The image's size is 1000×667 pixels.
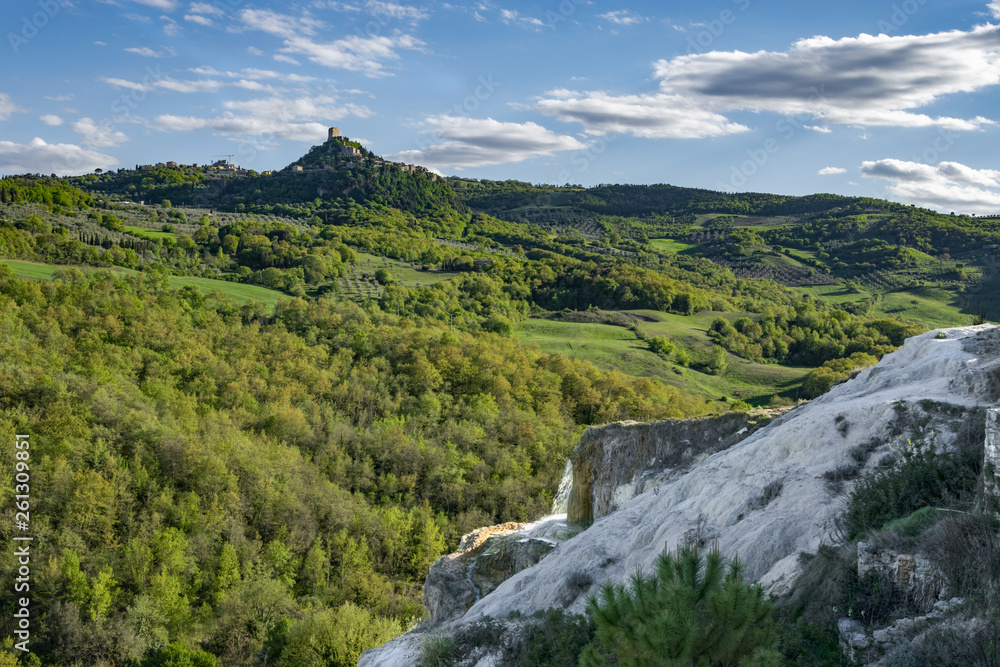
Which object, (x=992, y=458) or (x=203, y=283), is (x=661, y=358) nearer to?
(x=203, y=283)

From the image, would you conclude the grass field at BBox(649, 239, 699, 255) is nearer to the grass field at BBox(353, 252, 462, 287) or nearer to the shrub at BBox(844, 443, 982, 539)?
the grass field at BBox(353, 252, 462, 287)

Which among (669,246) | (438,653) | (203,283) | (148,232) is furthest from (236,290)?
(669,246)

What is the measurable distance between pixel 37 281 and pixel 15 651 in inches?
1587

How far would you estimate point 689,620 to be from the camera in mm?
6578

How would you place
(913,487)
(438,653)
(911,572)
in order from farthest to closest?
(438,653) < (913,487) < (911,572)

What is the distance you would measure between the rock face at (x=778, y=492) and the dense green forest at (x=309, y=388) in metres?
21.4

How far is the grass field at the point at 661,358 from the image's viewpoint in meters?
83.6

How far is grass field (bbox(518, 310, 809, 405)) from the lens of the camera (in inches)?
3290

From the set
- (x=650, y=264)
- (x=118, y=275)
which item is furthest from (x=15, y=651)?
(x=650, y=264)

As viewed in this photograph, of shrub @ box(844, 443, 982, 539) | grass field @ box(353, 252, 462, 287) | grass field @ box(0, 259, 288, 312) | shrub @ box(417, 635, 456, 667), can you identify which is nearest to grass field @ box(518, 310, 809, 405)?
grass field @ box(353, 252, 462, 287)

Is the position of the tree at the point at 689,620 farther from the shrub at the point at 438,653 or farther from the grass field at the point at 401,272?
the grass field at the point at 401,272

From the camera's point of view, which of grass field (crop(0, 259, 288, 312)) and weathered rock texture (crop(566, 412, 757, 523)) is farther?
grass field (crop(0, 259, 288, 312))

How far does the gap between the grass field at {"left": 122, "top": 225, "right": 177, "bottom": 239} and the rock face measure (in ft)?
336

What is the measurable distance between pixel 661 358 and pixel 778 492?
82.3m
